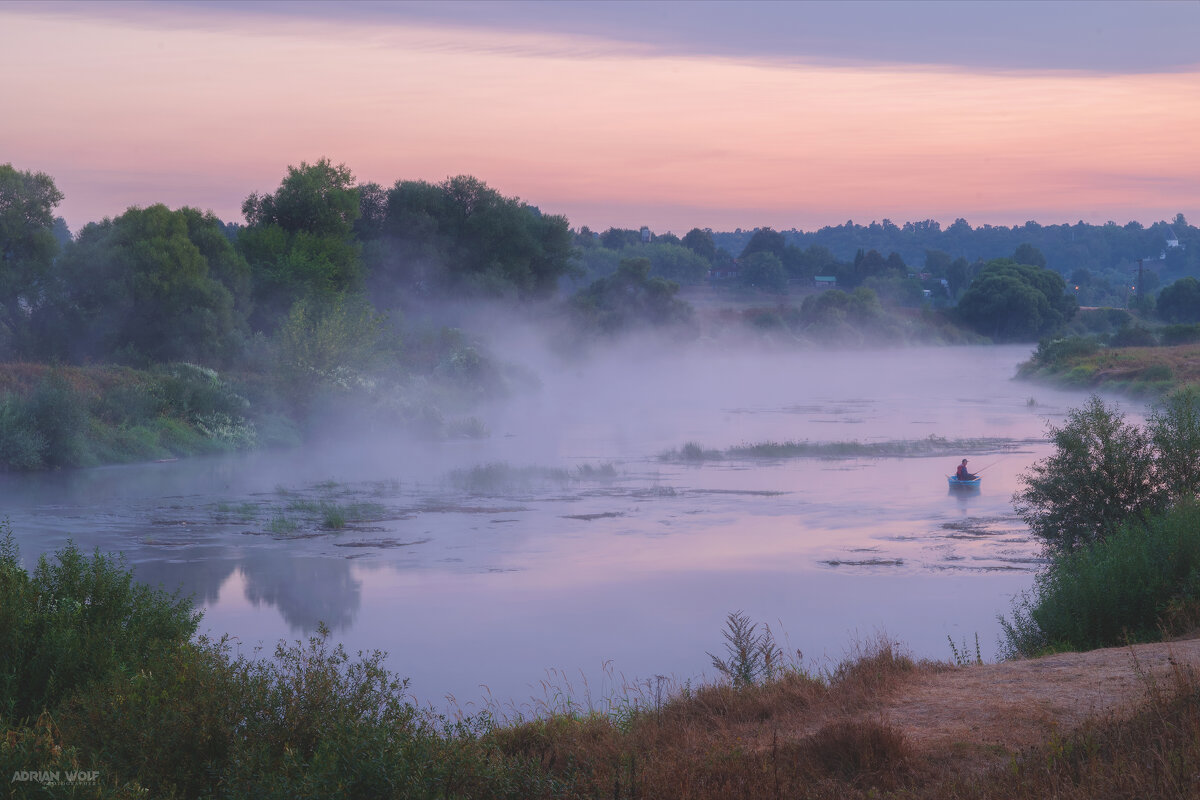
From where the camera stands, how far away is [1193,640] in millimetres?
9336

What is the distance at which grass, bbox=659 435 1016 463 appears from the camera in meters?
31.4

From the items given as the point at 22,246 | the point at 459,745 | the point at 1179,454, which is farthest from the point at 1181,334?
the point at 459,745

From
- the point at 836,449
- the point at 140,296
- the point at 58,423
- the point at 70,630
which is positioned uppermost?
the point at 140,296

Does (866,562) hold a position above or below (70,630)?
below

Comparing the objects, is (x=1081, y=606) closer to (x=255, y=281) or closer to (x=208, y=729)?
(x=208, y=729)

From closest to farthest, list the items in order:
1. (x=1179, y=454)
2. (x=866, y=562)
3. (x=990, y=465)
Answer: (x=1179, y=454) < (x=866, y=562) < (x=990, y=465)

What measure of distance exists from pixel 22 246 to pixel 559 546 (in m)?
26.6

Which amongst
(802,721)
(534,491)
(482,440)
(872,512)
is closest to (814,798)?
(802,721)

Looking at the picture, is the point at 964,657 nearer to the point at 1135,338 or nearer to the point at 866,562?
the point at 866,562

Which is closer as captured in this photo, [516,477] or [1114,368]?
[516,477]

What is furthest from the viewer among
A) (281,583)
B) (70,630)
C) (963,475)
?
(963,475)

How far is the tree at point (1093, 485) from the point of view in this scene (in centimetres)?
1519

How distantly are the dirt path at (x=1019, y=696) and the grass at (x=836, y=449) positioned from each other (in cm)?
2138

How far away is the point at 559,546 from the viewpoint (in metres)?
19.4
